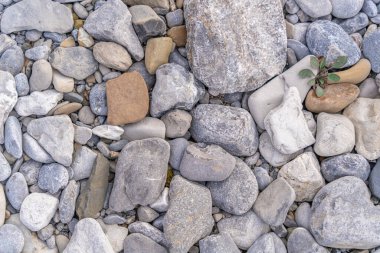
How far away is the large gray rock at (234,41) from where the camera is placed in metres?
2.10

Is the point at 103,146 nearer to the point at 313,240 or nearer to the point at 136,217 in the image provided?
the point at 136,217

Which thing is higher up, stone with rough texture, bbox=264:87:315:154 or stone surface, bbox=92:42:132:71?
stone surface, bbox=92:42:132:71

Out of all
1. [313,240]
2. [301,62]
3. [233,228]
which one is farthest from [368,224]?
[301,62]

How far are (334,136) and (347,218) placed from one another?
35 centimetres

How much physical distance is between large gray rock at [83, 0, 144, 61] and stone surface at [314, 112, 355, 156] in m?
Answer: 0.89

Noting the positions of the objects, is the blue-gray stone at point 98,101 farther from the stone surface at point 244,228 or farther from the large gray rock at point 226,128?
the stone surface at point 244,228

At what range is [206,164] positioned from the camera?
2109 millimetres

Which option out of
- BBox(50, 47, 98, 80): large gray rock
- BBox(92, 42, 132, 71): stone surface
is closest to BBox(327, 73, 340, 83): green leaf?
BBox(92, 42, 132, 71): stone surface

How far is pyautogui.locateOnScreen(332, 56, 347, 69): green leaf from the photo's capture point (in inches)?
86.2

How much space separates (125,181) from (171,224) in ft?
0.87

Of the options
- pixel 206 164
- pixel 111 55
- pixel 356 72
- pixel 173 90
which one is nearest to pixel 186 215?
pixel 206 164

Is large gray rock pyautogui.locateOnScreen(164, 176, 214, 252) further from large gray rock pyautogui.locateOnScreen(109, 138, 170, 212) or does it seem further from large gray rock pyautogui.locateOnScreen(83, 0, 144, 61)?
large gray rock pyautogui.locateOnScreen(83, 0, 144, 61)

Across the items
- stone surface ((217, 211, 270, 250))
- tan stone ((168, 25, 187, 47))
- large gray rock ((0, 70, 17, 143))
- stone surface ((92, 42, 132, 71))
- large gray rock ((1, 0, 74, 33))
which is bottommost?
stone surface ((217, 211, 270, 250))

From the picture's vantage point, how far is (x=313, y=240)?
215 cm
